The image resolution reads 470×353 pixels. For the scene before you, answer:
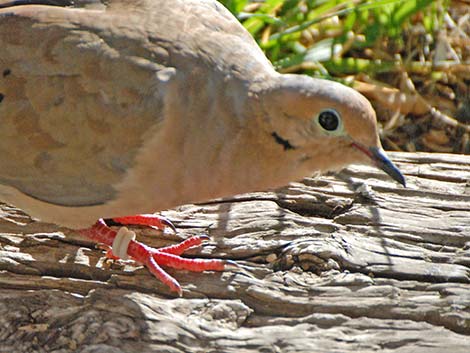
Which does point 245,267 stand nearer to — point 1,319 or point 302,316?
point 302,316

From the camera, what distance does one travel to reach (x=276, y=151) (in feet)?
10.5

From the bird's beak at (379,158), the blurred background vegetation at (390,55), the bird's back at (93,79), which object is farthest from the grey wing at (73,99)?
the blurred background vegetation at (390,55)

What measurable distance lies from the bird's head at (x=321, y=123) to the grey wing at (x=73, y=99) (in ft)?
1.46

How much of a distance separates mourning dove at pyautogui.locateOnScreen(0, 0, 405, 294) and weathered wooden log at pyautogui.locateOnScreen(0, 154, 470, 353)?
0.57 ft

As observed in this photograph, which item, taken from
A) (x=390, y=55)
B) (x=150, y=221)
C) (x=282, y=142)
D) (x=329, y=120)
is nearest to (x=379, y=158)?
(x=329, y=120)

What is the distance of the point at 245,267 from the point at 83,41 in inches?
42.8

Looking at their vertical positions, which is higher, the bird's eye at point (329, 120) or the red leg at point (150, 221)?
the bird's eye at point (329, 120)

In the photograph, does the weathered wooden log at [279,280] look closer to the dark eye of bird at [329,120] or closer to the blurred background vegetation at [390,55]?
the dark eye of bird at [329,120]

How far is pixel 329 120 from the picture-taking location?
3068 mm

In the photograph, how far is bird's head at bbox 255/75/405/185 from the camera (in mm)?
3033

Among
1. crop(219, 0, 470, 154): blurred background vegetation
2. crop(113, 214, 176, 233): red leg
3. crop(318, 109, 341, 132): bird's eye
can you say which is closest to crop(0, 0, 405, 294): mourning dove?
crop(318, 109, 341, 132): bird's eye

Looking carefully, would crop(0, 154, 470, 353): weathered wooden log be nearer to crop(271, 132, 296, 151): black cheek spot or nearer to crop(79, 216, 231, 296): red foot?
crop(79, 216, 231, 296): red foot

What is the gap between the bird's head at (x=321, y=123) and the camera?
3.03 metres

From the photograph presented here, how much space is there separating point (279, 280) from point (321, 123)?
65 centimetres
